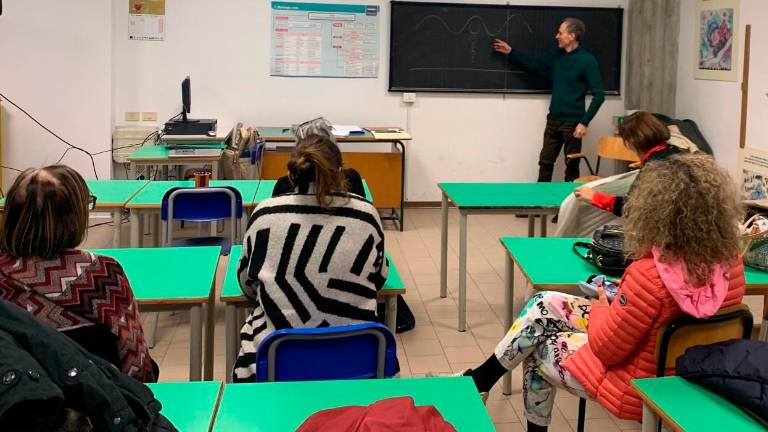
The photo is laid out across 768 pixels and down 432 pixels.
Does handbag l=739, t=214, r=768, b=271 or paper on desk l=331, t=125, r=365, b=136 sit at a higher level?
paper on desk l=331, t=125, r=365, b=136

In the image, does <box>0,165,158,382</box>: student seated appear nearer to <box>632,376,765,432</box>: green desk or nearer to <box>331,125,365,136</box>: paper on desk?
<box>632,376,765,432</box>: green desk

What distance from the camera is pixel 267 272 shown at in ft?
7.57

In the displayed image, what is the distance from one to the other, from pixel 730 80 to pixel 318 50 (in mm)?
3402

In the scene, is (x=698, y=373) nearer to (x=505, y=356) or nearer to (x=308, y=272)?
(x=505, y=356)

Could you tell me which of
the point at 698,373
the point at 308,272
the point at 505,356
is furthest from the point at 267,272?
the point at 698,373

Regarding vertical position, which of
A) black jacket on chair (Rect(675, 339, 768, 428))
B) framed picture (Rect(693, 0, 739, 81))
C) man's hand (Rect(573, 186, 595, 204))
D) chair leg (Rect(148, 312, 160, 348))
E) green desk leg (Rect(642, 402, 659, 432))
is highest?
framed picture (Rect(693, 0, 739, 81))

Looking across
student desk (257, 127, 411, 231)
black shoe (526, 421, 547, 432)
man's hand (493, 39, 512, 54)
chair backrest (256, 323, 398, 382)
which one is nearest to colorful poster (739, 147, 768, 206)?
man's hand (493, 39, 512, 54)

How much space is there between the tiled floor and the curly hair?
1155mm

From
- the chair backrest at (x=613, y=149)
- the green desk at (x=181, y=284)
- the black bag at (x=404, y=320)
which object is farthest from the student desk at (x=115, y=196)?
the chair backrest at (x=613, y=149)

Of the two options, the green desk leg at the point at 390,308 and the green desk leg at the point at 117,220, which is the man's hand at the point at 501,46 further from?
the green desk leg at the point at 390,308

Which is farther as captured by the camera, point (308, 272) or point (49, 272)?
point (308, 272)

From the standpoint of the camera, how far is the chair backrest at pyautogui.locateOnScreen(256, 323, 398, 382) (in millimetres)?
2020

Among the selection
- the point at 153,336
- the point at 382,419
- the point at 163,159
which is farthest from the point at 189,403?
the point at 163,159

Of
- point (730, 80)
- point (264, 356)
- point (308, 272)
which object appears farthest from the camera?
point (730, 80)
